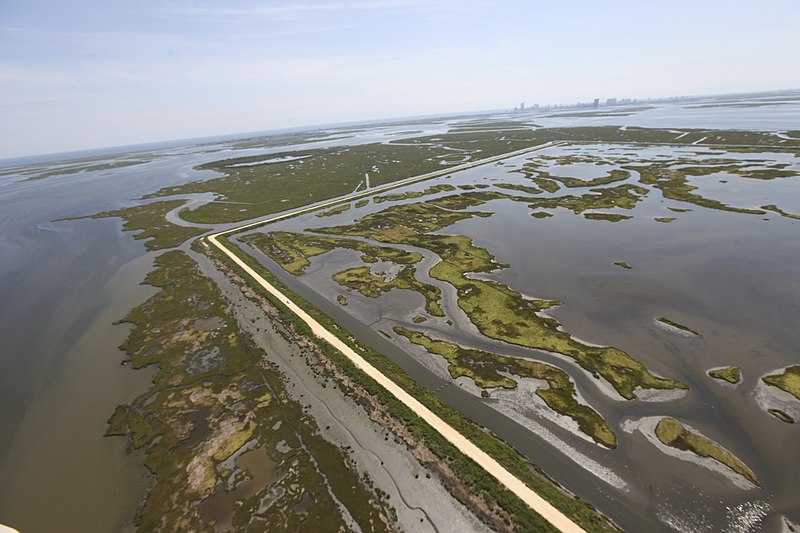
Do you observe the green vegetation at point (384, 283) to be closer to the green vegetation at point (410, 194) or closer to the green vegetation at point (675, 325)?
the green vegetation at point (675, 325)

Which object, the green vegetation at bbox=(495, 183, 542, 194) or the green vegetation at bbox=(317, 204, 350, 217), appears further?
the green vegetation at bbox=(495, 183, 542, 194)

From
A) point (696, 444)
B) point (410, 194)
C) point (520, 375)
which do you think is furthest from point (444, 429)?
point (410, 194)

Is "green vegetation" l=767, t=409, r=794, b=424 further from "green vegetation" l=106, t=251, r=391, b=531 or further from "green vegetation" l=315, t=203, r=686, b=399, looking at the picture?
"green vegetation" l=106, t=251, r=391, b=531

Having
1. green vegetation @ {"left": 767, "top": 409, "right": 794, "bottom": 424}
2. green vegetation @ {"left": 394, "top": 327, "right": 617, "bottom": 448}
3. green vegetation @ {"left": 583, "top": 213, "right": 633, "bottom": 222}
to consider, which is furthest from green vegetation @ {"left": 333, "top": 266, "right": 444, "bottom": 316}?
green vegetation @ {"left": 583, "top": 213, "right": 633, "bottom": 222}

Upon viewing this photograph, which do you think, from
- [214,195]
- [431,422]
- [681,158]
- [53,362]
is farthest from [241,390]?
[681,158]

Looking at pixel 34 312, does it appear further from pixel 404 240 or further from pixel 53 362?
pixel 404 240

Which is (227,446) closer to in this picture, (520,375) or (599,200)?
(520,375)
